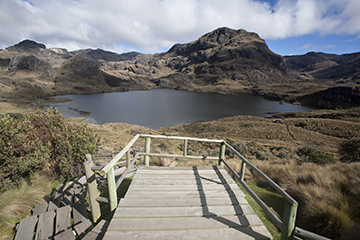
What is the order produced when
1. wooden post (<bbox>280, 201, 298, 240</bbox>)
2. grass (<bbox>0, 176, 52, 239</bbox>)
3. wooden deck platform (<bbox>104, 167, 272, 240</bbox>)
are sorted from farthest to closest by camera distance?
grass (<bbox>0, 176, 52, 239</bbox>), wooden deck platform (<bbox>104, 167, 272, 240</bbox>), wooden post (<bbox>280, 201, 298, 240</bbox>)

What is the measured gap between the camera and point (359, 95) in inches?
2323

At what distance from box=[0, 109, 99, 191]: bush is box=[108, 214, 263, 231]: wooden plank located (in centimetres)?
322

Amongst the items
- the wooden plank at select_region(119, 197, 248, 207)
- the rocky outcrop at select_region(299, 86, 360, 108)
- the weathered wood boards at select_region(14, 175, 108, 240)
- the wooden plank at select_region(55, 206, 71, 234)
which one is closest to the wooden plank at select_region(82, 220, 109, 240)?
the weathered wood boards at select_region(14, 175, 108, 240)

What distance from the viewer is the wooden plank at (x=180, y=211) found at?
9.62ft

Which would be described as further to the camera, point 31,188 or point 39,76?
point 39,76

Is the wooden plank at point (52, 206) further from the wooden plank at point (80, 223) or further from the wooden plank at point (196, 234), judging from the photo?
the wooden plank at point (196, 234)

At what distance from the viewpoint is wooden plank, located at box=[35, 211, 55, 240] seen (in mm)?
3033

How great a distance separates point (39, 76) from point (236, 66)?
191 meters

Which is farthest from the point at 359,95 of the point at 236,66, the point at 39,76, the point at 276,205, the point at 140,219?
the point at 39,76

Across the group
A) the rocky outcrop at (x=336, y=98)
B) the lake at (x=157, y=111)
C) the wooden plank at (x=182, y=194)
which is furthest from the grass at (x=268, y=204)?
the rocky outcrop at (x=336, y=98)

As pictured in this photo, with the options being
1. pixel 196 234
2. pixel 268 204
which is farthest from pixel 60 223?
pixel 268 204

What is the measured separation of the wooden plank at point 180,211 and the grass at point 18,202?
2.13 meters

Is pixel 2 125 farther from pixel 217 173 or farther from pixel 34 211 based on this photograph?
pixel 217 173

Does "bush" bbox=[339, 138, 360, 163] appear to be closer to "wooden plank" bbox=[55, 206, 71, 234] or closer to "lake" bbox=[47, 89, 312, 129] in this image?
"wooden plank" bbox=[55, 206, 71, 234]
